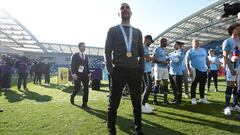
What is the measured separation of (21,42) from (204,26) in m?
45.1

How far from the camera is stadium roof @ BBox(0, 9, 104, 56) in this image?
176 feet

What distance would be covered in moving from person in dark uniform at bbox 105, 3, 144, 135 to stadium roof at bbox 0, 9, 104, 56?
159 feet

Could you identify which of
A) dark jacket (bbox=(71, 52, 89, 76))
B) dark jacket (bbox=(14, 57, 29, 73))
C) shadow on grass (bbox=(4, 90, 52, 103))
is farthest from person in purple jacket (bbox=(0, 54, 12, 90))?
dark jacket (bbox=(71, 52, 89, 76))

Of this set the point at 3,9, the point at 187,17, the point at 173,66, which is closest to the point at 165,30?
the point at 187,17

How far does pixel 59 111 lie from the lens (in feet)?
23.6

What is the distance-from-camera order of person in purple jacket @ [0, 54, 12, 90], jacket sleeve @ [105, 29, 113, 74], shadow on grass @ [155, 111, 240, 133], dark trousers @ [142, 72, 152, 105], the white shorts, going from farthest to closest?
1. person in purple jacket @ [0, 54, 12, 90]
2. the white shorts
3. dark trousers @ [142, 72, 152, 105]
4. shadow on grass @ [155, 111, 240, 133]
5. jacket sleeve @ [105, 29, 113, 74]

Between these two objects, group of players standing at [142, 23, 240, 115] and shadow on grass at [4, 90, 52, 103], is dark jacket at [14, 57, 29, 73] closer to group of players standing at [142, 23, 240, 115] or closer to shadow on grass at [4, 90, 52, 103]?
shadow on grass at [4, 90, 52, 103]

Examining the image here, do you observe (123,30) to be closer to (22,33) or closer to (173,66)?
(173,66)

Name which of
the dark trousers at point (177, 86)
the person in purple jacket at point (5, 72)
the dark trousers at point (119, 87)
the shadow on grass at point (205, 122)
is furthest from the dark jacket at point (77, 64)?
the person in purple jacket at point (5, 72)

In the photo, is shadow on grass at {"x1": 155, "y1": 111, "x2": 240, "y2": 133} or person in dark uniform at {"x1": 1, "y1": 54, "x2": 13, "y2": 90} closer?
shadow on grass at {"x1": 155, "y1": 111, "x2": 240, "y2": 133}

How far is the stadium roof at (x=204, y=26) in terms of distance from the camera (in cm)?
3419

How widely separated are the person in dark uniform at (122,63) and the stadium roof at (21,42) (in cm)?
4852

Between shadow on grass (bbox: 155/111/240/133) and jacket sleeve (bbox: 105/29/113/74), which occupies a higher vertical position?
jacket sleeve (bbox: 105/29/113/74)

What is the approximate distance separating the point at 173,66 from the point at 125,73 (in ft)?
14.2
